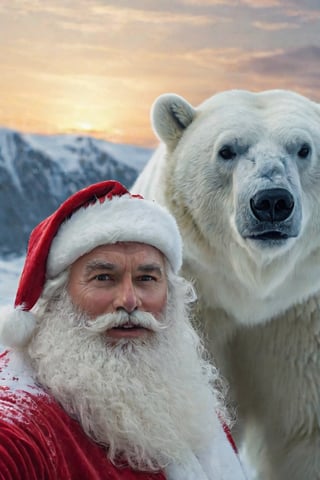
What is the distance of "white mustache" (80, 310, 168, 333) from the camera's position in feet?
6.35

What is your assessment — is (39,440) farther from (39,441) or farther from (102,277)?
(102,277)

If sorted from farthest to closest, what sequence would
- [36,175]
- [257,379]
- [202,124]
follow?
[36,175]
[257,379]
[202,124]

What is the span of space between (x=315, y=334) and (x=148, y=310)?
1599 millimetres

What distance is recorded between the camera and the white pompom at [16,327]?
1943mm

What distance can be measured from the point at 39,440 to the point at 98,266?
0.48 metres

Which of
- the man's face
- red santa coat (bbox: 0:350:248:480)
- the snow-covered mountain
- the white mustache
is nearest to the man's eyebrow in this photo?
the man's face

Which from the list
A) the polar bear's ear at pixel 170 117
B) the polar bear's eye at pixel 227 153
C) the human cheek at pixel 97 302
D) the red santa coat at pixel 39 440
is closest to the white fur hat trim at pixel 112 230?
the human cheek at pixel 97 302

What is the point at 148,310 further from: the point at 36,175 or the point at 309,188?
the point at 36,175

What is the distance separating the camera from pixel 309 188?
3.18 metres

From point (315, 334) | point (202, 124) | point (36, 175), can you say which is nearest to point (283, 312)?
point (315, 334)

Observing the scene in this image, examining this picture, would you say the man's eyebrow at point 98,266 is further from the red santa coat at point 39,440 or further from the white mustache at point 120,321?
the red santa coat at point 39,440

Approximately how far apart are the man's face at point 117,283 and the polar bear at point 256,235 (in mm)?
969

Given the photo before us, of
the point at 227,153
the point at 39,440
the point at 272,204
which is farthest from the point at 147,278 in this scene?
the point at 227,153

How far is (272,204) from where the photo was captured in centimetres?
288
